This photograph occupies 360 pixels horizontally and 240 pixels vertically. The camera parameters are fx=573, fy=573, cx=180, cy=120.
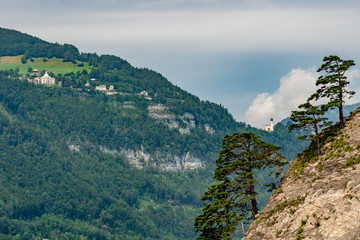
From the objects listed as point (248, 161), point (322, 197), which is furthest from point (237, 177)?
point (322, 197)

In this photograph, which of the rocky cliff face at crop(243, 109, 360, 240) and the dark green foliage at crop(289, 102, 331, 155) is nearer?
the rocky cliff face at crop(243, 109, 360, 240)

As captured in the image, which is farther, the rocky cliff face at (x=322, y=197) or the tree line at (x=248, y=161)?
the tree line at (x=248, y=161)

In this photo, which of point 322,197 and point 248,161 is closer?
point 322,197

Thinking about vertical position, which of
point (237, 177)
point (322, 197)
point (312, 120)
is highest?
point (312, 120)

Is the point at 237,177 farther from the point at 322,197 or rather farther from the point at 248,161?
the point at 322,197

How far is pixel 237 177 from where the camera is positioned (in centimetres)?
6344

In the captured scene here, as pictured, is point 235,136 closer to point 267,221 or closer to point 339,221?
point 267,221

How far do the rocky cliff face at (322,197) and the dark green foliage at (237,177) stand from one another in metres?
3.24

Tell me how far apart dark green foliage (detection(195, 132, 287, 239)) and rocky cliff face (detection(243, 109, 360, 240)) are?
3.24m

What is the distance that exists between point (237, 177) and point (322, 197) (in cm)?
1562

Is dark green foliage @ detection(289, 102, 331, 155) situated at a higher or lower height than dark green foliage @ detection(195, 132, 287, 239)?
higher

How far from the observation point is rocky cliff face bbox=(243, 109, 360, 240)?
4480 centimetres

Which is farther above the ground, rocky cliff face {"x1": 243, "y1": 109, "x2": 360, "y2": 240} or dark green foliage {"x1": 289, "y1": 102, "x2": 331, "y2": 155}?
dark green foliage {"x1": 289, "y1": 102, "x2": 331, "y2": 155}

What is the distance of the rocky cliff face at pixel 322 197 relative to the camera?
44797 millimetres
